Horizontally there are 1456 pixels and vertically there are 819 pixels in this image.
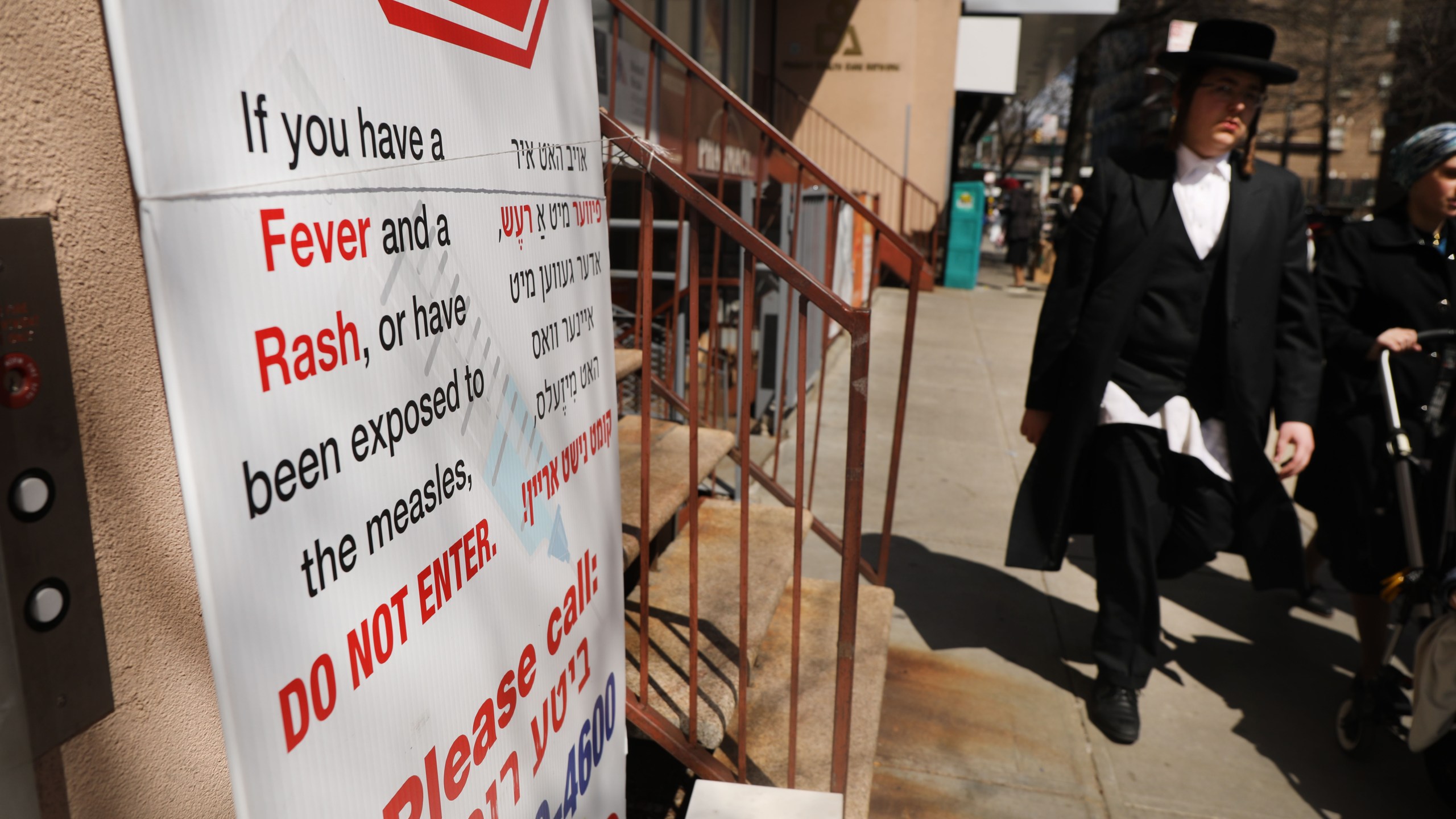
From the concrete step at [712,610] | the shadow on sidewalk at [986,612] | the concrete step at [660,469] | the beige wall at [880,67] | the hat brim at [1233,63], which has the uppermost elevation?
the beige wall at [880,67]

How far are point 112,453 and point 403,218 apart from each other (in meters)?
0.41

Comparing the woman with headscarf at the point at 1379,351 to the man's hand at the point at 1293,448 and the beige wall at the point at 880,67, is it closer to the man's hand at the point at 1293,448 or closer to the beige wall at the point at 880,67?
the man's hand at the point at 1293,448

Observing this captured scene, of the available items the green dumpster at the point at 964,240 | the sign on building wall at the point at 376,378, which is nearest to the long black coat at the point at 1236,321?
A: the sign on building wall at the point at 376,378

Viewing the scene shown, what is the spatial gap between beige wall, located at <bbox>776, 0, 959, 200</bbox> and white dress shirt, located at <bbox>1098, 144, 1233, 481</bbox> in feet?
39.1

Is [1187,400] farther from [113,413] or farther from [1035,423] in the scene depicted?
[113,413]

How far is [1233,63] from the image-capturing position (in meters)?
2.88

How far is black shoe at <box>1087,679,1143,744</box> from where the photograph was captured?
329 centimetres

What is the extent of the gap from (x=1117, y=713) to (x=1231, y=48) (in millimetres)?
2194

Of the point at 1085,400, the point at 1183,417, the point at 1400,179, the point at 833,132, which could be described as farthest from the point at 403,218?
the point at 833,132

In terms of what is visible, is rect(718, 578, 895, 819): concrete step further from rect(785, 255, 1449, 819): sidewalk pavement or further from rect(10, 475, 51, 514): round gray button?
rect(10, 475, 51, 514): round gray button

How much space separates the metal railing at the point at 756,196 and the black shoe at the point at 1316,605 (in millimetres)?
1893

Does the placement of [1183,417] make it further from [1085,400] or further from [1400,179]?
[1400,179]

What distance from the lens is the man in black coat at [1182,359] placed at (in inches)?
122

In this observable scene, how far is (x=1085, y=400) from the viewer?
318 cm
